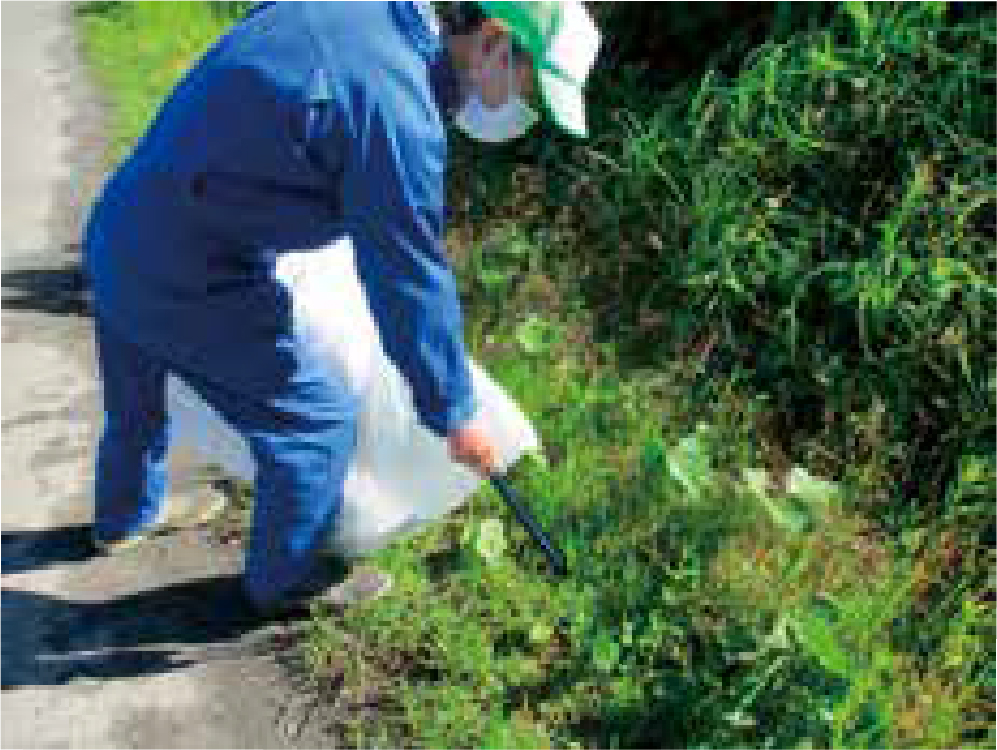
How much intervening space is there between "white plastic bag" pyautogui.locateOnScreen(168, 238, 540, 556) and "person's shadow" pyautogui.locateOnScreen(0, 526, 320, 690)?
0.30m

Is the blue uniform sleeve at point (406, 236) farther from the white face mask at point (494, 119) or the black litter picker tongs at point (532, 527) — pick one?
the black litter picker tongs at point (532, 527)

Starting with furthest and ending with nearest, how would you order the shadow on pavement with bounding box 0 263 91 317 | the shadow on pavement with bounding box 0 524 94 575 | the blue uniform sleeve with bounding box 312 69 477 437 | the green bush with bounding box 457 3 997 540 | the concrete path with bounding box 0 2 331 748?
the shadow on pavement with bounding box 0 263 91 317 < the green bush with bounding box 457 3 997 540 < the shadow on pavement with bounding box 0 524 94 575 < the concrete path with bounding box 0 2 331 748 < the blue uniform sleeve with bounding box 312 69 477 437

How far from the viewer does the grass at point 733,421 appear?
2.94m

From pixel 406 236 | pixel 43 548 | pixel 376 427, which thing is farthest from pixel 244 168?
pixel 43 548

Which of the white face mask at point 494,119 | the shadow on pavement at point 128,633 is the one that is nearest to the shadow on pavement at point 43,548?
the shadow on pavement at point 128,633

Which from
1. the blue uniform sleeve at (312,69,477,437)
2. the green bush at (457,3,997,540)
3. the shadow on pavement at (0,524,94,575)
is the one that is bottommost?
the shadow on pavement at (0,524,94,575)

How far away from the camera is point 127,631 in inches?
122

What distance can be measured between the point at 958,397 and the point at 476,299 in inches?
55.6

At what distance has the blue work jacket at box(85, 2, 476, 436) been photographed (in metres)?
2.38

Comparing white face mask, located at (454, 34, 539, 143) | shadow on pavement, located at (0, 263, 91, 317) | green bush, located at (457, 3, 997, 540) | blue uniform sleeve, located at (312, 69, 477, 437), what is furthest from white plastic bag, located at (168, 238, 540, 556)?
shadow on pavement, located at (0, 263, 91, 317)

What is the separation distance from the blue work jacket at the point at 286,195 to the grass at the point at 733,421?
2.23ft

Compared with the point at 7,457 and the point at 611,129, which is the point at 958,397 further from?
the point at 7,457

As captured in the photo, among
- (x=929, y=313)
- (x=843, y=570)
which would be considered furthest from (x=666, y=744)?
(x=929, y=313)

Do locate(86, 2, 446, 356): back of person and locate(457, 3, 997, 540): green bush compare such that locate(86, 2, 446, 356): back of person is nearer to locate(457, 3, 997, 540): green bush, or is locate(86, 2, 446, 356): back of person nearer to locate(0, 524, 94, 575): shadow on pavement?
locate(0, 524, 94, 575): shadow on pavement
